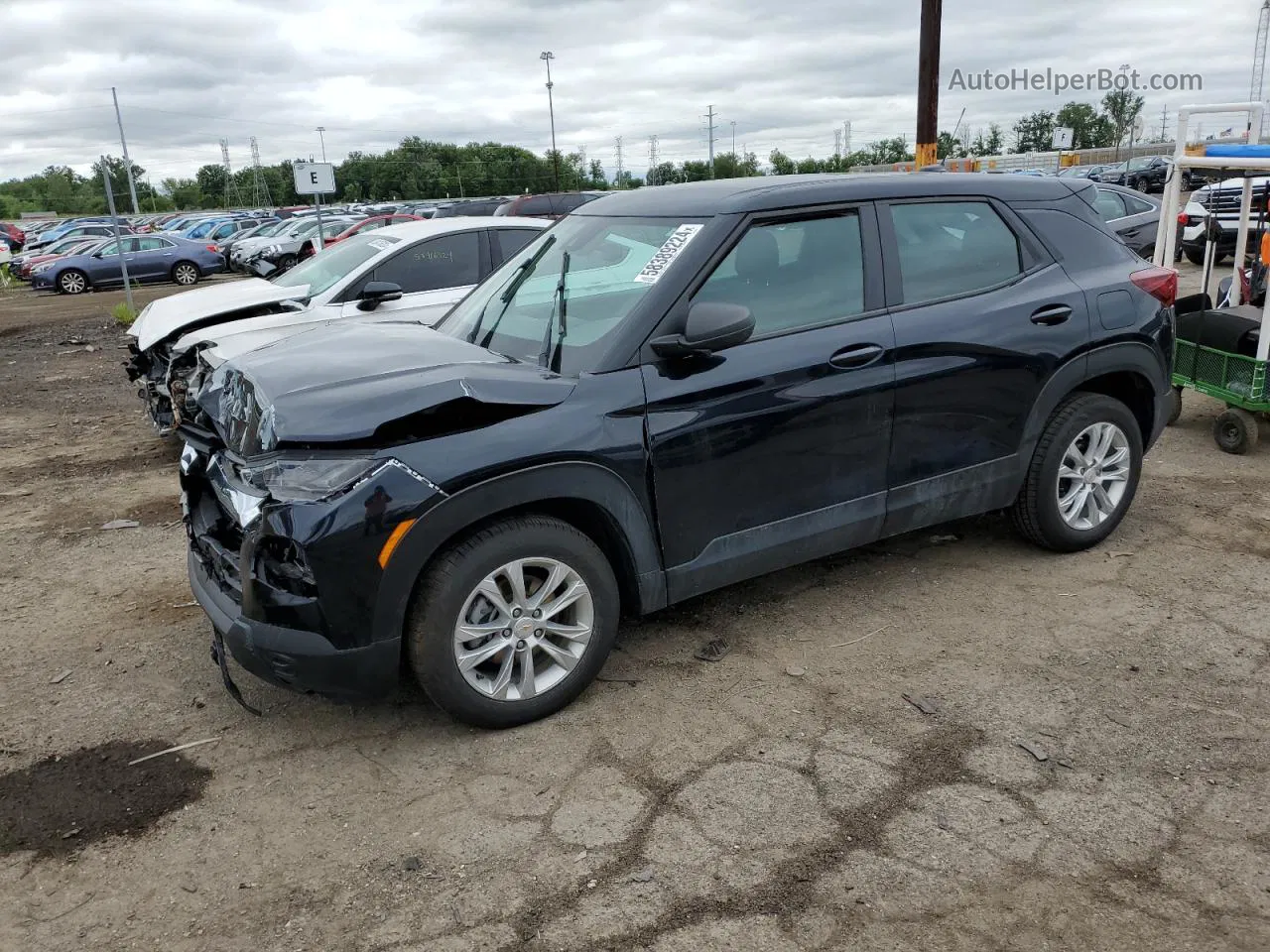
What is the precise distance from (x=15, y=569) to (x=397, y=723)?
3.13 m

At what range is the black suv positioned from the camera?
10.5 feet

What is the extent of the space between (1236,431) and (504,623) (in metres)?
5.58

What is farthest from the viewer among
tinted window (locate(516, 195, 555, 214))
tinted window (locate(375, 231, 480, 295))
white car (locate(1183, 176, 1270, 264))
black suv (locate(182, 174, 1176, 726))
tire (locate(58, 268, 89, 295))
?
tire (locate(58, 268, 89, 295))

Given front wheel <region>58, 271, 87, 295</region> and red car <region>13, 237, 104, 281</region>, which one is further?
red car <region>13, 237, 104, 281</region>

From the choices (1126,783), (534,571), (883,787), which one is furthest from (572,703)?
(1126,783)

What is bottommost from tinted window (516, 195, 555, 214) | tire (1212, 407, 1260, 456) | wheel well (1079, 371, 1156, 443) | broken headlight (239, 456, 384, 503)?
tire (1212, 407, 1260, 456)

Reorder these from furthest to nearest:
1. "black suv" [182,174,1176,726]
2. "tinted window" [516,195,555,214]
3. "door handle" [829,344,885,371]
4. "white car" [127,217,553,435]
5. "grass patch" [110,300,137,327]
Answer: "tinted window" [516,195,555,214] < "grass patch" [110,300,137,327] < "white car" [127,217,553,435] < "door handle" [829,344,885,371] < "black suv" [182,174,1176,726]

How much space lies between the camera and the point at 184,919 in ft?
8.91

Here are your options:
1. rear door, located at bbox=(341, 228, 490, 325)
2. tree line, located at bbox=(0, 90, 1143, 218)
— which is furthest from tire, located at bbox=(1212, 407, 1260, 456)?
tree line, located at bbox=(0, 90, 1143, 218)

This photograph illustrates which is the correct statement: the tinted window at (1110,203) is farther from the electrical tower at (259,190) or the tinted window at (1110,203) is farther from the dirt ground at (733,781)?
the electrical tower at (259,190)

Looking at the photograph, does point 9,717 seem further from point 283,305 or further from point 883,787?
point 283,305

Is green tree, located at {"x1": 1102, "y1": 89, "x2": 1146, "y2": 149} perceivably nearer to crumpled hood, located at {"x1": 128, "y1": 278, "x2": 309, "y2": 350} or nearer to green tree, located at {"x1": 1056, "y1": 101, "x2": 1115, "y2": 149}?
green tree, located at {"x1": 1056, "y1": 101, "x2": 1115, "y2": 149}

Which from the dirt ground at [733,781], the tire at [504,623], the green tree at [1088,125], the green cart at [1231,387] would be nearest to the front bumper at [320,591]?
the tire at [504,623]

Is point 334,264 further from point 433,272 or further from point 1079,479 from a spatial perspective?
point 1079,479
